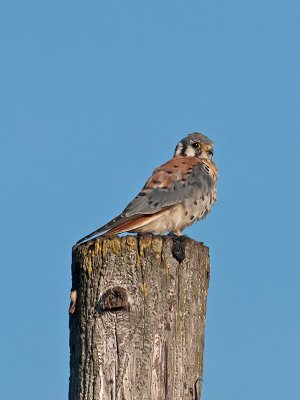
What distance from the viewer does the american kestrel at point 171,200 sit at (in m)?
8.64

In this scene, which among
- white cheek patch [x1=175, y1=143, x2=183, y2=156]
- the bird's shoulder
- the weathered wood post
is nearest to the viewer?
the weathered wood post

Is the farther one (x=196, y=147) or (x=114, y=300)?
(x=196, y=147)

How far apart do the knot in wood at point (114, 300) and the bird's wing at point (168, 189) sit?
3.20 m

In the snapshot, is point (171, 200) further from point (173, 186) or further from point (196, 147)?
point (196, 147)

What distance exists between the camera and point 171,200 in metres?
9.09

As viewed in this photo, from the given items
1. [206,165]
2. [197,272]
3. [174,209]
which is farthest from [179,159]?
[197,272]

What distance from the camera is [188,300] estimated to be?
4660 millimetres

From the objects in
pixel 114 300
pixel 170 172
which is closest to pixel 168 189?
pixel 170 172

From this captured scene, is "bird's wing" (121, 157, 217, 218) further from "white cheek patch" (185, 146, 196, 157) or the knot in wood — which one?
the knot in wood

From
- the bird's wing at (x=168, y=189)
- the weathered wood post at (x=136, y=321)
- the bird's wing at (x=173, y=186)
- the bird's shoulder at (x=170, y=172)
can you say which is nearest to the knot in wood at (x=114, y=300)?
the weathered wood post at (x=136, y=321)

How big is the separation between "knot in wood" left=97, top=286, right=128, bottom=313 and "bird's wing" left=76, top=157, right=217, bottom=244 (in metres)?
3.20

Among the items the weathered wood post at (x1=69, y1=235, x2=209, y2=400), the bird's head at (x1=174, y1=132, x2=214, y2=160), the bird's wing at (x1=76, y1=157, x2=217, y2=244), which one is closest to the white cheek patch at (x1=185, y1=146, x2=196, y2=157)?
the bird's head at (x1=174, y1=132, x2=214, y2=160)

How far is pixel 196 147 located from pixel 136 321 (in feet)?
22.1

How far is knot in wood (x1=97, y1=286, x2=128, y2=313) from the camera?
179 inches
